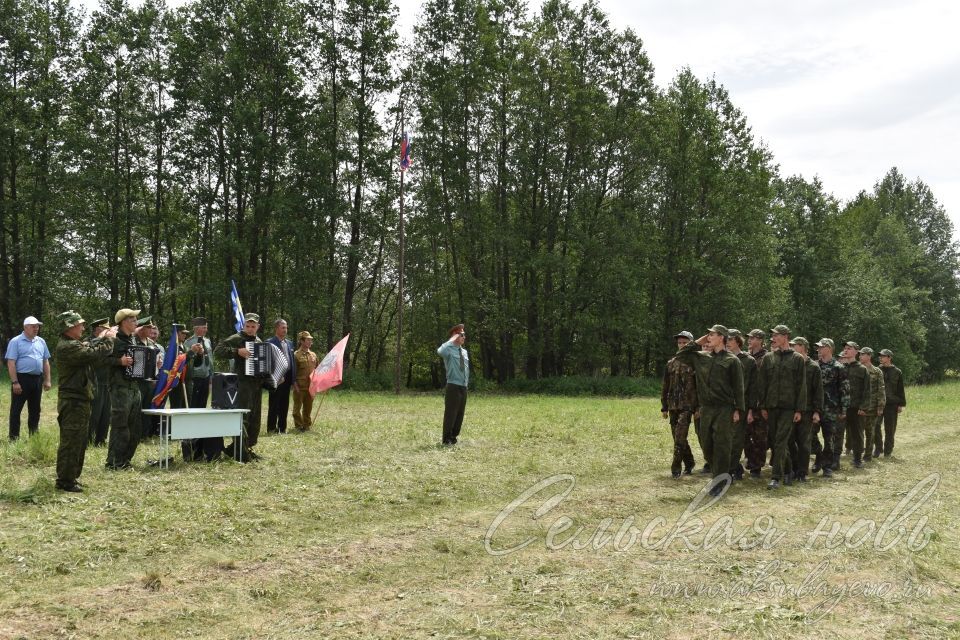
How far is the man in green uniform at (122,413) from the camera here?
924 centimetres

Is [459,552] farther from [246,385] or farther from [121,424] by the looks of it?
[246,385]

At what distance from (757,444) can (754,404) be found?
613 millimetres

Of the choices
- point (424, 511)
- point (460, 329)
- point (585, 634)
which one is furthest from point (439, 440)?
point (585, 634)

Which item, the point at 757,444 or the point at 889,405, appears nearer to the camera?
the point at 757,444

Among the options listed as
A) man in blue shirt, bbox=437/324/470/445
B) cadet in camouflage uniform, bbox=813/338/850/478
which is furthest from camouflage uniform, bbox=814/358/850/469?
man in blue shirt, bbox=437/324/470/445

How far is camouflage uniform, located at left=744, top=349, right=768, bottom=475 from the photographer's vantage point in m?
10.4

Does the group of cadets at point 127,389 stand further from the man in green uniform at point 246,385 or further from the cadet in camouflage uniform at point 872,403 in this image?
the cadet in camouflage uniform at point 872,403

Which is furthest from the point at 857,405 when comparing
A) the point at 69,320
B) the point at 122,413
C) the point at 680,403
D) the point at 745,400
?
the point at 69,320

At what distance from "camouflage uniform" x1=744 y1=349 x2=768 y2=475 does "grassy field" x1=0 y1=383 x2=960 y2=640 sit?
0.72 metres

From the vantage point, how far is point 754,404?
408 inches

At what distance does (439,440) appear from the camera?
13.3 m

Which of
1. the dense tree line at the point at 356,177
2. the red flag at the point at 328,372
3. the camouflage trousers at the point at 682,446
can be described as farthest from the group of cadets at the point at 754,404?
the dense tree line at the point at 356,177

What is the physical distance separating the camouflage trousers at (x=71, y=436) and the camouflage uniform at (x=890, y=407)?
1270cm

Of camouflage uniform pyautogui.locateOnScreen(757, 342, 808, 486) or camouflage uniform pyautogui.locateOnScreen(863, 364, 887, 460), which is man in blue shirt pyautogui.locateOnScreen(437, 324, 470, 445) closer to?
camouflage uniform pyautogui.locateOnScreen(757, 342, 808, 486)
